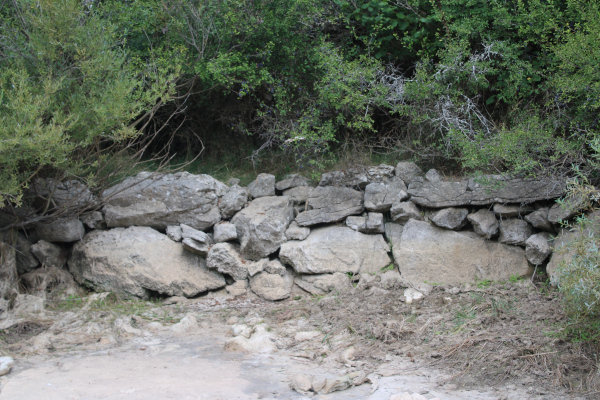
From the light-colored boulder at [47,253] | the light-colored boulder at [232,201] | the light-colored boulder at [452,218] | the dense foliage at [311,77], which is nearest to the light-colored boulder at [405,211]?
the light-colored boulder at [452,218]

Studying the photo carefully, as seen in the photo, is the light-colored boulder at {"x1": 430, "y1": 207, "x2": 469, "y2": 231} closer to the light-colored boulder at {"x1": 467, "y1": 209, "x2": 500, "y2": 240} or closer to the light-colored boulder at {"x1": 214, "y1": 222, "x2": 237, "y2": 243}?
the light-colored boulder at {"x1": 467, "y1": 209, "x2": 500, "y2": 240}

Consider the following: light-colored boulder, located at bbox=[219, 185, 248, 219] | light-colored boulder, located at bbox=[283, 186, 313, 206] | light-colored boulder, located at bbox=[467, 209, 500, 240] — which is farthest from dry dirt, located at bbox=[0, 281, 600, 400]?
light-colored boulder, located at bbox=[283, 186, 313, 206]

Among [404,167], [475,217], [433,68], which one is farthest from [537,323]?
[433,68]

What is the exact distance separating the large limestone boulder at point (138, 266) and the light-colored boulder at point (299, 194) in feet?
4.20

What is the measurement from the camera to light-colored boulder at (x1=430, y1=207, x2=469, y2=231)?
5.54 meters

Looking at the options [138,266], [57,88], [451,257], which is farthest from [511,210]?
[57,88]

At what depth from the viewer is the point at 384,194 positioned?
5812 millimetres

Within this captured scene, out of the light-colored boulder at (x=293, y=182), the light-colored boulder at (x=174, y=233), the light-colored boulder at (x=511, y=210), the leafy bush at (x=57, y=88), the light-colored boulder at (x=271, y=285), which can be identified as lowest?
the light-colored boulder at (x=271, y=285)

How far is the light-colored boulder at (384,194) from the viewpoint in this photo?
5.77 metres

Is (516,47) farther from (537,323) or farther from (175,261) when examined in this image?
(175,261)

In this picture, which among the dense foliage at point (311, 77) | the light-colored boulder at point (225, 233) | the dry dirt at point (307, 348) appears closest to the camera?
the dry dirt at point (307, 348)

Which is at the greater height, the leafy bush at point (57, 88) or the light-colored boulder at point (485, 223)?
the leafy bush at point (57, 88)

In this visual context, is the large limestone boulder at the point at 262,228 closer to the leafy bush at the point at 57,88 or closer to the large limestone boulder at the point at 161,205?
the large limestone boulder at the point at 161,205

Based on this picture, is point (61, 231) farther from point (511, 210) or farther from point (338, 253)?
point (511, 210)
